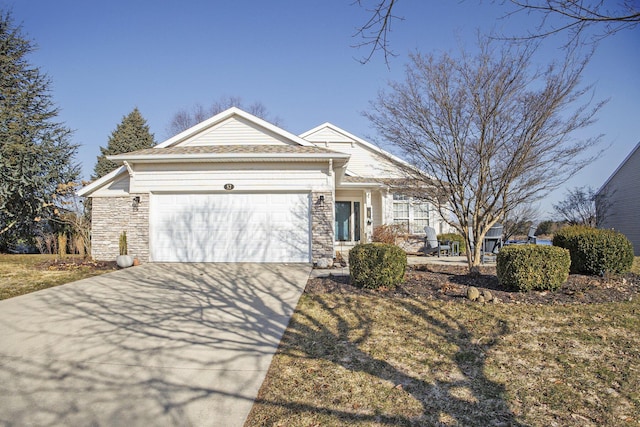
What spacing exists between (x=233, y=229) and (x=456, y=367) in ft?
27.7

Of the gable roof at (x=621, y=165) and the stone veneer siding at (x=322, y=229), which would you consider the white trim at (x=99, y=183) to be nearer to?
the stone veneer siding at (x=322, y=229)

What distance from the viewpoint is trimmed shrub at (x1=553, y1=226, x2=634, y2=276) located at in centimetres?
824

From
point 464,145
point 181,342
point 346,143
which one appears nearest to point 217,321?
point 181,342

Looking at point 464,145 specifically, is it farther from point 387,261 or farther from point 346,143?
point 346,143

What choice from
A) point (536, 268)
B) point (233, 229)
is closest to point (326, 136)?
point (233, 229)

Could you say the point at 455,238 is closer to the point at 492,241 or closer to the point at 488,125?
the point at 492,241

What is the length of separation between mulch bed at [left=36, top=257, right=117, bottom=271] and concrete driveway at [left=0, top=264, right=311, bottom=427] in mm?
3507

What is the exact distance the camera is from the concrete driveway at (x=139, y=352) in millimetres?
3270

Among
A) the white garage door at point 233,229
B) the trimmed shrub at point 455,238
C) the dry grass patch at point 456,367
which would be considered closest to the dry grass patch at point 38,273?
the white garage door at point 233,229

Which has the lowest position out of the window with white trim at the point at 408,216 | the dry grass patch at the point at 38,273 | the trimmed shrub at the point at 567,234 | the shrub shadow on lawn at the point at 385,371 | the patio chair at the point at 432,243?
the shrub shadow on lawn at the point at 385,371

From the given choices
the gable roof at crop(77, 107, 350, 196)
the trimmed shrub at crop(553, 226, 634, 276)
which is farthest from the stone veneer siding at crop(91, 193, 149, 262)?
the trimmed shrub at crop(553, 226, 634, 276)

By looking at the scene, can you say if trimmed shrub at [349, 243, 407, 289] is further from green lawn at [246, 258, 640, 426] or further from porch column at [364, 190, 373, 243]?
porch column at [364, 190, 373, 243]

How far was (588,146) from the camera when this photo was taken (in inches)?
310

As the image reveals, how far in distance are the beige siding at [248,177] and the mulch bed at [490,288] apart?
3.73 metres
